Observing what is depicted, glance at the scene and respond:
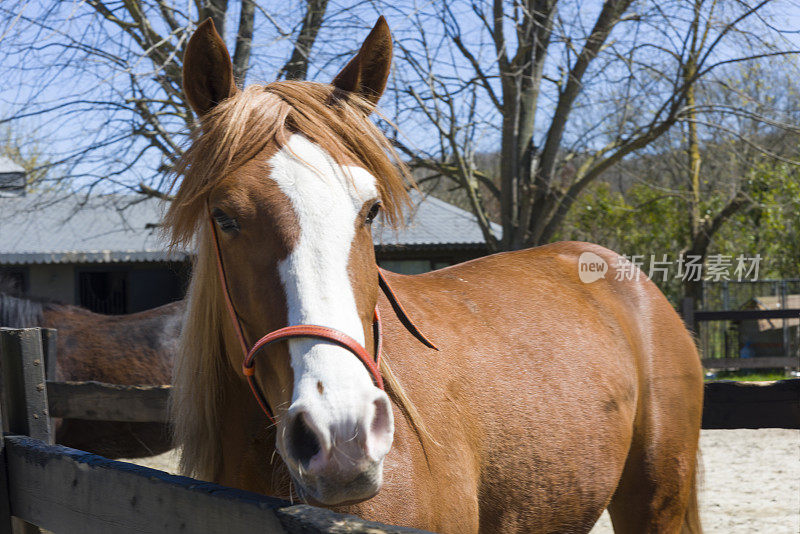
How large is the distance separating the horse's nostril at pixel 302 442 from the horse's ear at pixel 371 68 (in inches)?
39.5

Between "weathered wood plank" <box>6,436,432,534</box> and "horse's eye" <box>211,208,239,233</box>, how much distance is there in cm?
55

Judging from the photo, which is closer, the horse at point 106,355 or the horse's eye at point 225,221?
the horse's eye at point 225,221

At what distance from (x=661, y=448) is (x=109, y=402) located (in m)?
2.58

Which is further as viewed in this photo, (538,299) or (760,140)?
(760,140)

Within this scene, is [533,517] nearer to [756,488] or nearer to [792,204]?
[756,488]

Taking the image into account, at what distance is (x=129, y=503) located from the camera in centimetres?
143

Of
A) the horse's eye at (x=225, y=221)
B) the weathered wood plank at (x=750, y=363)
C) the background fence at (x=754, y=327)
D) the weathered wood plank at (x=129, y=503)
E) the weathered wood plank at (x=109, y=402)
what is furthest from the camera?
the background fence at (x=754, y=327)

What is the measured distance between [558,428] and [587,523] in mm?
455

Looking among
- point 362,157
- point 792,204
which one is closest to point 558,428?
point 362,157

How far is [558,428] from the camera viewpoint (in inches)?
90.7

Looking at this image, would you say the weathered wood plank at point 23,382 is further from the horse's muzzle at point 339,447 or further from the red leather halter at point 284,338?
the horse's muzzle at point 339,447

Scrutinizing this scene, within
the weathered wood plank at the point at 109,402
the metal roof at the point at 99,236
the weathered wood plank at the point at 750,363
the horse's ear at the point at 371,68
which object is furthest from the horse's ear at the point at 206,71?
the metal roof at the point at 99,236

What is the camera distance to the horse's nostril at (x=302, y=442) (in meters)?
1.22

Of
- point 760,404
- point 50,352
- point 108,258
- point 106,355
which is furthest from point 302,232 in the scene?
point 108,258
